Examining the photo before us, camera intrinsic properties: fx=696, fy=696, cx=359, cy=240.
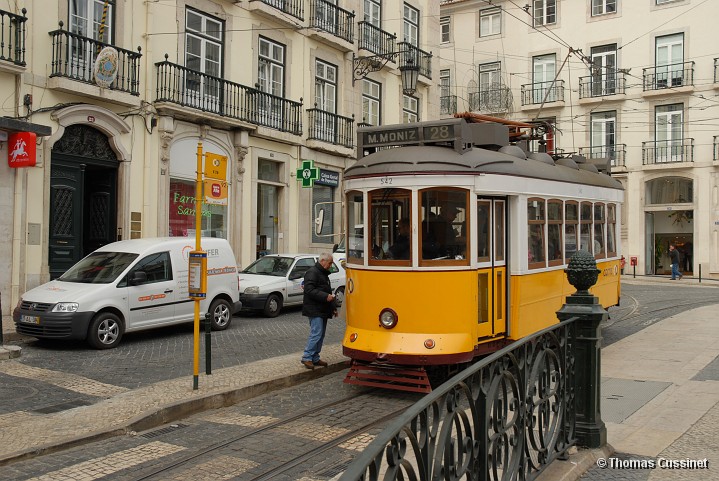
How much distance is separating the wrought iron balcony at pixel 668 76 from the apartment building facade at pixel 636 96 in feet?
0.16

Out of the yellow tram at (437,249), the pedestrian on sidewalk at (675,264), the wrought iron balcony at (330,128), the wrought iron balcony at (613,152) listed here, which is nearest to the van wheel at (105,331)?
the yellow tram at (437,249)

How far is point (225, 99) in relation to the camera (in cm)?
1956

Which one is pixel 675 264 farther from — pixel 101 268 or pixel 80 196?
pixel 101 268

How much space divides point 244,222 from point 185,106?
411cm

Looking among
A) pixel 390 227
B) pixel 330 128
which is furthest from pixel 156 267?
pixel 330 128

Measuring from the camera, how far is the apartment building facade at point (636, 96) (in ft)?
110

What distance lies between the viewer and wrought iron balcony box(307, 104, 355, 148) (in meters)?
22.9

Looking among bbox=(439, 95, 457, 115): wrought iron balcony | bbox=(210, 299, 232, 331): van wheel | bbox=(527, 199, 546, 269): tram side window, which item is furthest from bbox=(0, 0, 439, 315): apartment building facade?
bbox=(439, 95, 457, 115): wrought iron balcony

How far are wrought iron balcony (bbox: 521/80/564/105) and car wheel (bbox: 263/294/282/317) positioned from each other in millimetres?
25806

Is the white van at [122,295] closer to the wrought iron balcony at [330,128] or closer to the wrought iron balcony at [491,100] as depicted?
the wrought iron balcony at [330,128]

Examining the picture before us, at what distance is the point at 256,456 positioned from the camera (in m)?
6.22

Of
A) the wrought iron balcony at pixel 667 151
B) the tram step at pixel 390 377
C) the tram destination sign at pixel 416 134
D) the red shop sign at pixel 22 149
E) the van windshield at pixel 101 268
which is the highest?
the wrought iron balcony at pixel 667 151

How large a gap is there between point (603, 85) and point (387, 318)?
3180 centimetres

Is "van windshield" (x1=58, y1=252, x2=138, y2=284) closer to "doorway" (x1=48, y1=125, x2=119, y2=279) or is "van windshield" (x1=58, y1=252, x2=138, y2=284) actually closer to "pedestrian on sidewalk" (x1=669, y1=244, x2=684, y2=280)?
"doorway" (x1=48, y1=125, x2=119, y2=279)
